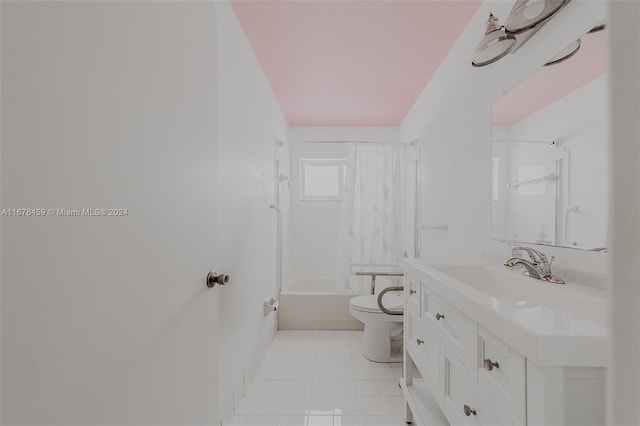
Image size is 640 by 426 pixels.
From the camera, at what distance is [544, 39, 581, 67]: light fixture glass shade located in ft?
3.50

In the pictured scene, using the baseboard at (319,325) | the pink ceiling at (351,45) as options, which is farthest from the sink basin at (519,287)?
the baseboard at (319,325)

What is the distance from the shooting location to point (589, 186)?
1.02 meters

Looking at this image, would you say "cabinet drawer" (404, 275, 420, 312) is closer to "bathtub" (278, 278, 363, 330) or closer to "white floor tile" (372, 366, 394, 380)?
"white floor tile" (372, 366, 394, 380)

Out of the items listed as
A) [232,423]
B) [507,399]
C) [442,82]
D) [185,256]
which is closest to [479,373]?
[507,399]

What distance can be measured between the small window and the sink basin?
2.71 meters

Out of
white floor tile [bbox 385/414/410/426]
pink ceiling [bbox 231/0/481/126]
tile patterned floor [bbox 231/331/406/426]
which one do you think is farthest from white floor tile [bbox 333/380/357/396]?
pink ceiling [bbox 231/0/481/126]

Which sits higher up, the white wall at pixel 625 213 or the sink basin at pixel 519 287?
the white wall at pixel 625 213

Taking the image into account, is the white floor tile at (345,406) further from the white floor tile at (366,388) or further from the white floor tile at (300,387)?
the white floor tile at (300,387)

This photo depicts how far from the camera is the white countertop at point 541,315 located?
58cm

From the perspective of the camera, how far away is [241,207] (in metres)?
1.80

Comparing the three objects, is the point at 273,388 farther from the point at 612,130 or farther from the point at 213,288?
the point at 612,130

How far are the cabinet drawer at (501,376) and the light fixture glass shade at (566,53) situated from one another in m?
1.06

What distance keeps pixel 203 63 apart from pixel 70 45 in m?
0.49

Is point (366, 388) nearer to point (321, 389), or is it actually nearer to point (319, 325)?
point (321, 389)
